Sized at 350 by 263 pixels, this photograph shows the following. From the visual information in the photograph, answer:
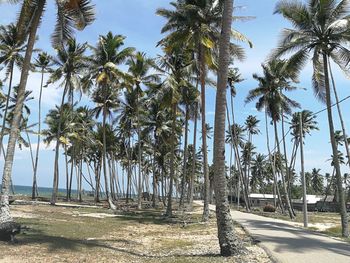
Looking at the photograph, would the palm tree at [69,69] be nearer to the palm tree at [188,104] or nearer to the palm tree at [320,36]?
the palm tree at [188,104]

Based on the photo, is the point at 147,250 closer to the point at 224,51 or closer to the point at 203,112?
the point at 224,51

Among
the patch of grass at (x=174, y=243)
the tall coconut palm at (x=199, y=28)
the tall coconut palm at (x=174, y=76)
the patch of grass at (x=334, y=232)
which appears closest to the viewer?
the patch of grass at (x=174, y=243)

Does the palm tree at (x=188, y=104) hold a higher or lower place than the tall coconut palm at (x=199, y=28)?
lower

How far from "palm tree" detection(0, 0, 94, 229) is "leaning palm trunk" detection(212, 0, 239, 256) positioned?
622cm

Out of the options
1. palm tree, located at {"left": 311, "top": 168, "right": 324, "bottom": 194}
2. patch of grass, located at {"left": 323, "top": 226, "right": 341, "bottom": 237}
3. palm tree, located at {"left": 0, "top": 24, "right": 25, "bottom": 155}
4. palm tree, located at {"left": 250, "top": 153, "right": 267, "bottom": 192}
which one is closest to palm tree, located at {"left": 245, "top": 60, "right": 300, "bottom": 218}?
patch of grass, located at {"left": 323, "top": 226, "right": 341, "bottom": 237}

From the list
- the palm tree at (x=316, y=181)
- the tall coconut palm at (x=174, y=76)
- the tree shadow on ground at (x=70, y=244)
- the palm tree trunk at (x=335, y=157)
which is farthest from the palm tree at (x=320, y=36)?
the palm tree at (x=316, y=181)

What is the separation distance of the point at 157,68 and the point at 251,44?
10506 millimetres

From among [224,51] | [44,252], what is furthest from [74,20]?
[44,252]

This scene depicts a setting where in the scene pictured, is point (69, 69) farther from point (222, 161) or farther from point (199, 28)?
point (222, 161)

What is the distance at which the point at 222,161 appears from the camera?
13.1m

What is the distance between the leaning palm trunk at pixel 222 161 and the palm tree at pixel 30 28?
622 centimetres

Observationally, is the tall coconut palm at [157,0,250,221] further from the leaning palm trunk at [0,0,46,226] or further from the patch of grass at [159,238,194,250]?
the leaning palm trunk at [0,0,46,226]

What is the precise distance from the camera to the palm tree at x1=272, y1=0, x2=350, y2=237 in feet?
74.9

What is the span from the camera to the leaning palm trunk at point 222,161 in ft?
41.4
